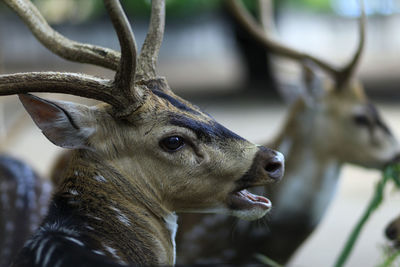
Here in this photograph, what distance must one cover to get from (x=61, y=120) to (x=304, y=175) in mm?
1879

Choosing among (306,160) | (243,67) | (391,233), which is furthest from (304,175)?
(243,67)

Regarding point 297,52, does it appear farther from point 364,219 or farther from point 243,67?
point 243,67

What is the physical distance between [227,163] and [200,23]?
49.5 ft

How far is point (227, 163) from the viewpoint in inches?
77.9

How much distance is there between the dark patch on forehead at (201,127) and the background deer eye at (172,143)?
1.9 inches

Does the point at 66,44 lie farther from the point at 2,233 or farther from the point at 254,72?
the point at 254,72

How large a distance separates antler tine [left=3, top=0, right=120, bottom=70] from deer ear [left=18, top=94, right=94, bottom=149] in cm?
36

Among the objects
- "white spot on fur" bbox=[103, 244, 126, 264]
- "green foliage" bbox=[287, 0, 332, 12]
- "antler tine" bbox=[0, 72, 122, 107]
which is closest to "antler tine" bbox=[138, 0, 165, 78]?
"antler tine" bbox=[0, 72, 122, 107]

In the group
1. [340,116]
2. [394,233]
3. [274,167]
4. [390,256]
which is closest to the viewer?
[274,167]

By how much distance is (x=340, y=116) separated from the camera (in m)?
3.57

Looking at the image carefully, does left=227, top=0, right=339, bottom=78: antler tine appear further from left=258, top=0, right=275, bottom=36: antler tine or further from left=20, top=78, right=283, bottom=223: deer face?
left=20, top=78, right=283, bottom=223: deer face

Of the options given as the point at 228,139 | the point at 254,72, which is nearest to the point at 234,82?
the point at 254,72

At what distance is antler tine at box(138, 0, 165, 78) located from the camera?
2.19 metres

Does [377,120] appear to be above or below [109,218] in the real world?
above
